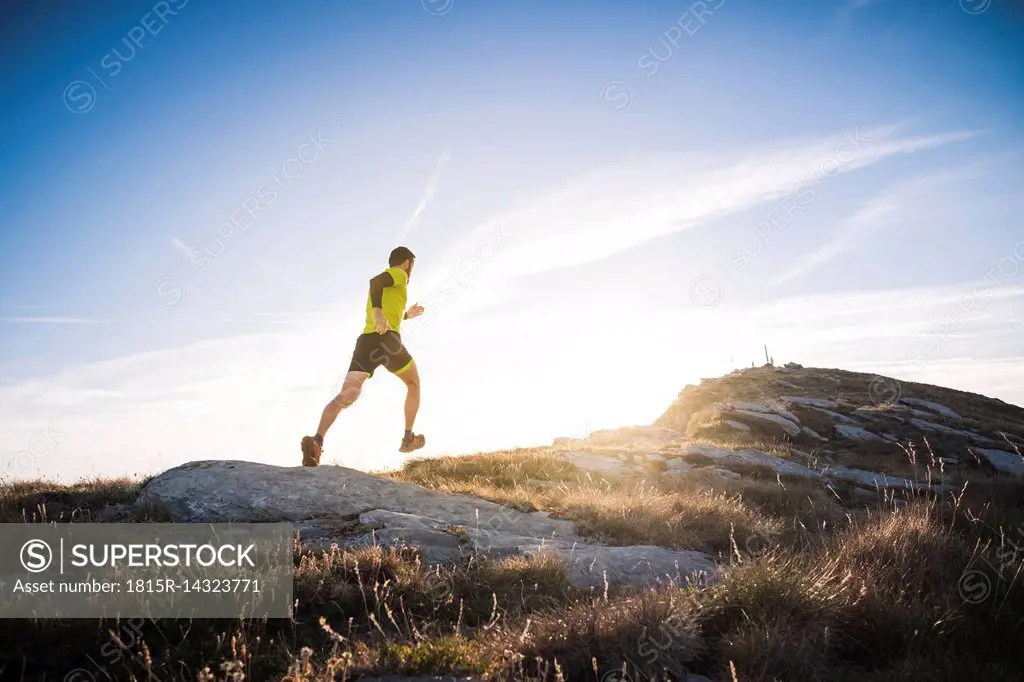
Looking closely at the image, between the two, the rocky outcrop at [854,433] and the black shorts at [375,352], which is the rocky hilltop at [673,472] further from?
the black shorts at [375,352]

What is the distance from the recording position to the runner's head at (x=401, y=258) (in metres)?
9.83

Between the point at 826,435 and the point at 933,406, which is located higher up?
the point at 933,406

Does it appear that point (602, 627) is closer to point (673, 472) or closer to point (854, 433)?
point (673, 472)

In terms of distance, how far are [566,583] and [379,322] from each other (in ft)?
17.4

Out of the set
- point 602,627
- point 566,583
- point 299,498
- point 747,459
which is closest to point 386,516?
point 299,498

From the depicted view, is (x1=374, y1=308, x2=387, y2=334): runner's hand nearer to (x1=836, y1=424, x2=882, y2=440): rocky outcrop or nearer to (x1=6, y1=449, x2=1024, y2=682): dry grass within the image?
(x1=6, y1=449, x2=1024, y2=682): dry grass

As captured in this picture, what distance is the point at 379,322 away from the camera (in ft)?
30.2

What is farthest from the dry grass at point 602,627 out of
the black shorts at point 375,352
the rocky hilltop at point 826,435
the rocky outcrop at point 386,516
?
the rocky hilltop at point 826,435

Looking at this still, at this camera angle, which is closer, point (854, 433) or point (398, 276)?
point (398, 276)

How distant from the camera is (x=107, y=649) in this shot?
12.0ft

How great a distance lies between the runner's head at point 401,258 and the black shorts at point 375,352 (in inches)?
48.5

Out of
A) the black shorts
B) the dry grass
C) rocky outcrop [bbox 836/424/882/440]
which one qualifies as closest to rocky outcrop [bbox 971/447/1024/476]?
rocky outcrop [bbox 836/424/882/440]

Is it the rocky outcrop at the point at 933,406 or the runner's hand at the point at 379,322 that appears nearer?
the runner's hand at the point at 379,322

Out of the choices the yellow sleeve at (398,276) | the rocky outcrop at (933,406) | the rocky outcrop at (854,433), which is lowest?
the rocky outcrop at (854,433)
